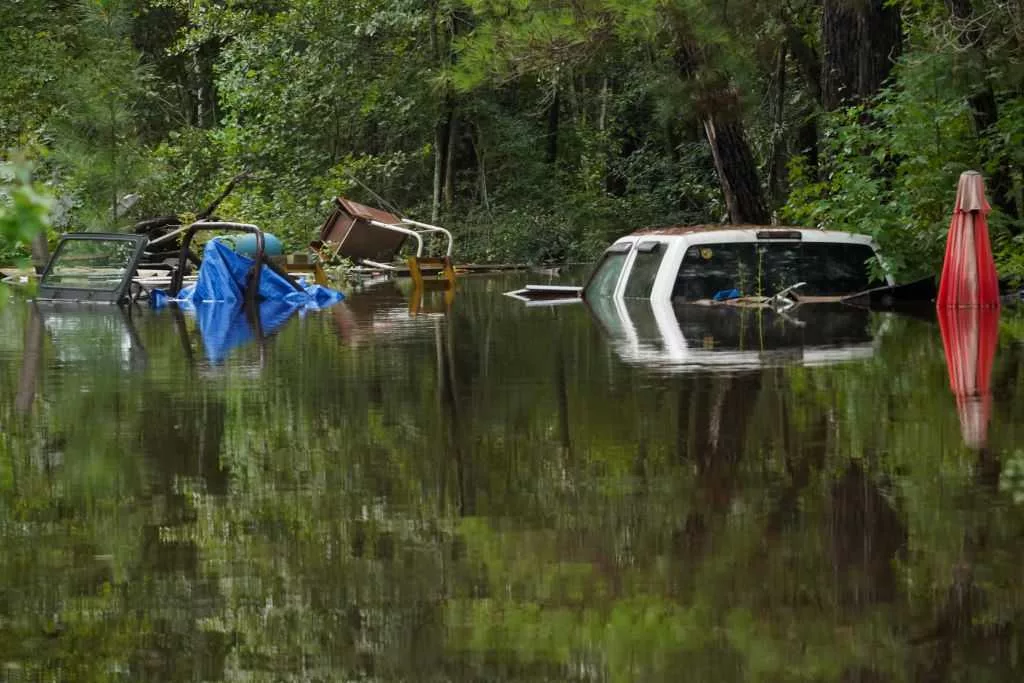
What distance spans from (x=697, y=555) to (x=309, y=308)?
20867mm

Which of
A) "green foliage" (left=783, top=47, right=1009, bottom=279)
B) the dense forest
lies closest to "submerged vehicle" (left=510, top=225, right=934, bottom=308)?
"green foliage" (left=783, top=47, right=1009, bottom=279)

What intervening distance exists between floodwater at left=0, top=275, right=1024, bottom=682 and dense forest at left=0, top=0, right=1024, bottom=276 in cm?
1042

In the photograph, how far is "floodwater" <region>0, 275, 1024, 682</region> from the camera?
18.5 ft

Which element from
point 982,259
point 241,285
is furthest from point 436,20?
point 982,259

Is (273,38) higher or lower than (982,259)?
higher

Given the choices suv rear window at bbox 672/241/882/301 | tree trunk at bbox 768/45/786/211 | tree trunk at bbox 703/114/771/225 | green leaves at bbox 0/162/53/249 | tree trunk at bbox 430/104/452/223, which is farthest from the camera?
tree trunk at bbox 430/104/452/223

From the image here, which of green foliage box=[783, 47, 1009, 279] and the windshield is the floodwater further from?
the windshield

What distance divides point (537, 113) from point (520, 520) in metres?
39.0

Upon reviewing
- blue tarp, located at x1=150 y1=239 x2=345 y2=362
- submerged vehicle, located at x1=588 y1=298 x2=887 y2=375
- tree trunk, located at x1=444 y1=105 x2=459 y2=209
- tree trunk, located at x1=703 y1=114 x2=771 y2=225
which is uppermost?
tree trunk, located at x1=444 y1=105 x2=459 y2=209

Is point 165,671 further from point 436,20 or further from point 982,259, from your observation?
point 436,20

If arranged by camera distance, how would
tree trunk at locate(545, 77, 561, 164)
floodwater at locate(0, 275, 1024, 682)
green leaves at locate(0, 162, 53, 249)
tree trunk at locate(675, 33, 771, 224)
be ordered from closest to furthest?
green leaves at locate(0, 162, 53, 249) → floodwater at locate(0, 275, 1024, 682) → tree trunk at locate(675, 33, 771, 224) → tree trunk at locate(545, 77, 561, 164)

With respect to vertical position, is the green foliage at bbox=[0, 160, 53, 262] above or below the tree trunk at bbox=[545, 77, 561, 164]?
below

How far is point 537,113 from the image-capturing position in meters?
Result: 46.5

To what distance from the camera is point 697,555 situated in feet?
23.1
